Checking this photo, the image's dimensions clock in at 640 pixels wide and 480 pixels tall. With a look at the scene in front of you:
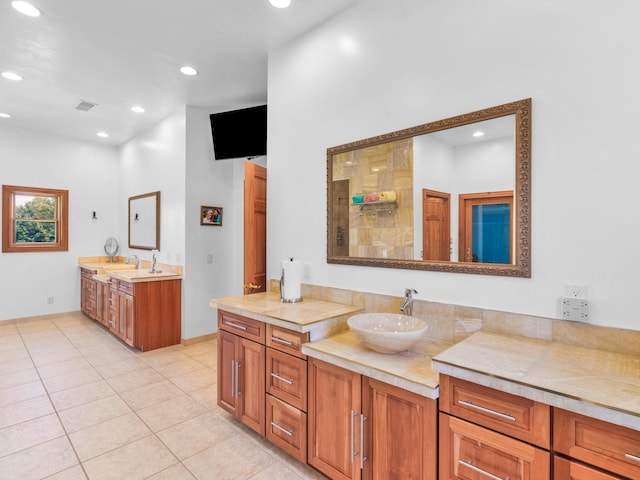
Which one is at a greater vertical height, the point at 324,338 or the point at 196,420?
the point at 324,338

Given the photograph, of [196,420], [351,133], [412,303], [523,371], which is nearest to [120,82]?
[351,133]

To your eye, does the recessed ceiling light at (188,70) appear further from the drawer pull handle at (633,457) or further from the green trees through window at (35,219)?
the drawer pull handle at (633,457)

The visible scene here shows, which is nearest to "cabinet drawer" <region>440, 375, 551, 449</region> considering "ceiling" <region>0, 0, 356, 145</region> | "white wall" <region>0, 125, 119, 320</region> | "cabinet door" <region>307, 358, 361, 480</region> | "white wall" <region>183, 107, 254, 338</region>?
"cabinet door" <region>307, 358, 361, 480</region>

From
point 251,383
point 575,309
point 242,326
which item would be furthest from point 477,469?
point 242,326

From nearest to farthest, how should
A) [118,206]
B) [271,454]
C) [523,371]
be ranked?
[523,371] → [271,454] → [118,206]

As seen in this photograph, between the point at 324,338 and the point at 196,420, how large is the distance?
1370 millimetres

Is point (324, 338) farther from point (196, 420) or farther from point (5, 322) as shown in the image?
point (5, 322)

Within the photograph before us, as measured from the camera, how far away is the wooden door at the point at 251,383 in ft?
7.17

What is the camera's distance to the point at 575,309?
1.50m

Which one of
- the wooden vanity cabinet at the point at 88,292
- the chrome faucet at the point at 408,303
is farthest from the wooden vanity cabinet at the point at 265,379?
the wooden vanity cabinet at the point at 88,292

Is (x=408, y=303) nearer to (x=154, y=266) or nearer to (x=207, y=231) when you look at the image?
(x=207, y=231)

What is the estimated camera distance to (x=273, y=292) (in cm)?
289

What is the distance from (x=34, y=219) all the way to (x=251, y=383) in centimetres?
534

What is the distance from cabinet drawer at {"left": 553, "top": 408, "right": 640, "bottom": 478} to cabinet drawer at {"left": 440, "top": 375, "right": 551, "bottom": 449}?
0.13 ft
